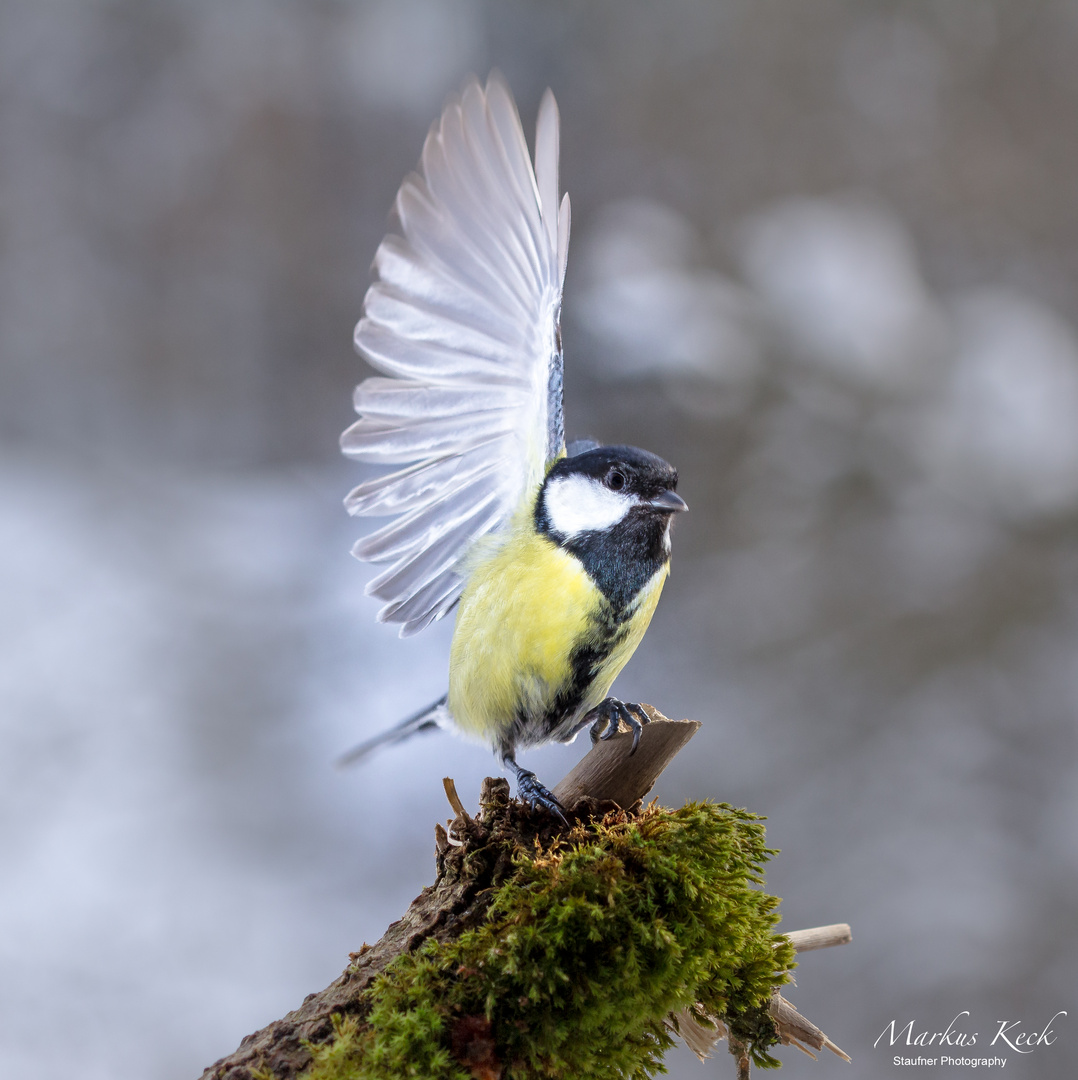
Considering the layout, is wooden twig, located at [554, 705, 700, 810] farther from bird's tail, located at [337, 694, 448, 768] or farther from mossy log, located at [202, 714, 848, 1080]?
bird's tail, located at [337, 694, 448, 768]

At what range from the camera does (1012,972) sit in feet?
6.08

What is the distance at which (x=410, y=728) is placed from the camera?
1.07m

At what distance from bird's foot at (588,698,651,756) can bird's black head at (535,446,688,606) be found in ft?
0.49

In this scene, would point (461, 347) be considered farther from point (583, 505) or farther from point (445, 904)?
point (445, 904)

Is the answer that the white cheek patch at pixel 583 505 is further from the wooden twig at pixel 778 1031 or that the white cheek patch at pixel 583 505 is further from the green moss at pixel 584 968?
the wooden twig at pixel 778 1031

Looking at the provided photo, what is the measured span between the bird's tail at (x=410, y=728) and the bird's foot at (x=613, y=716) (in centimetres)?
18

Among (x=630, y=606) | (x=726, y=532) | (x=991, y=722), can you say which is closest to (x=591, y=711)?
(x=630, y=606)

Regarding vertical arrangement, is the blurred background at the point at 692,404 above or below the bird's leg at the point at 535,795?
above

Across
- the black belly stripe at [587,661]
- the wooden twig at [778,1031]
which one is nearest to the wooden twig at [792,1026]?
the wooden twig at [778,1031]

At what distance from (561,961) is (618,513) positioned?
396 millimetres

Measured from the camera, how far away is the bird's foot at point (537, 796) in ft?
2.66
